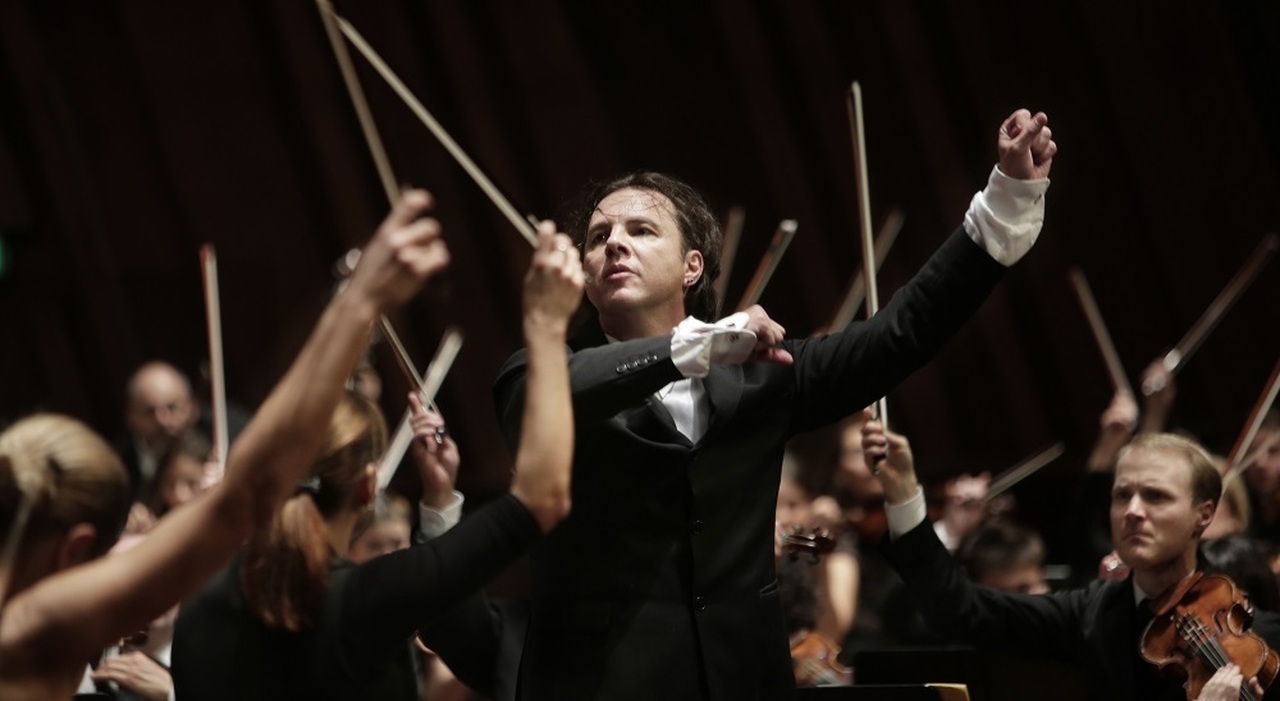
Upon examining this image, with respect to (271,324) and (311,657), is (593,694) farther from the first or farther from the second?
(271,324)

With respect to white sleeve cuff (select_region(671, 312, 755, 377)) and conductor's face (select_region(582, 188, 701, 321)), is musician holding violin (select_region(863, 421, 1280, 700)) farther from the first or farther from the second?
white sleeve cuff (select_region(671, 312, 755, 377))

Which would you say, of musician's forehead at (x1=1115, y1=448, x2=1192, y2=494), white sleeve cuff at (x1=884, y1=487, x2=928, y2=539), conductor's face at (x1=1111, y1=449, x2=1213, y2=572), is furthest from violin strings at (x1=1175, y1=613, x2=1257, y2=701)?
white sleeve cuff at (x1=884, y1=487, x2=928, y2=539)

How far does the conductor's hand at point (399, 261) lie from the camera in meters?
1.35

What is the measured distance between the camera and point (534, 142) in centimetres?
627

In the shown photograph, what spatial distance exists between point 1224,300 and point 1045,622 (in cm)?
349

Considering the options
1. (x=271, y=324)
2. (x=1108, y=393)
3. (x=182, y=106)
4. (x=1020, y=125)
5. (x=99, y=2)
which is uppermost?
(x=99, y=2)

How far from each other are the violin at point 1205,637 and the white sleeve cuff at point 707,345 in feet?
3.53

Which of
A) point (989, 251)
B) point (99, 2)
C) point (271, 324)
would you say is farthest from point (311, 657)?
point (99, 2)

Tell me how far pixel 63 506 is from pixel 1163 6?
5415 millimetres

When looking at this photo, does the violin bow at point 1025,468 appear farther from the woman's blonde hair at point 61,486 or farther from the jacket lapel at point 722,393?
the woman's blonde hair at point 61,486

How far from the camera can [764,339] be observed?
1.76 meters

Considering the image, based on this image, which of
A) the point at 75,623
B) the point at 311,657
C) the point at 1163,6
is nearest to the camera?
the point at 75,623

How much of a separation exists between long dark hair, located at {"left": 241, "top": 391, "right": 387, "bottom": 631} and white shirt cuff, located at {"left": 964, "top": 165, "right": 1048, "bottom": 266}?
80 centimetres

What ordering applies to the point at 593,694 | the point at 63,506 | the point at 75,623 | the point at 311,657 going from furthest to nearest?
the point at 593,694 < the point at 311,657 < the point at 63,506 < the point at 75,623
